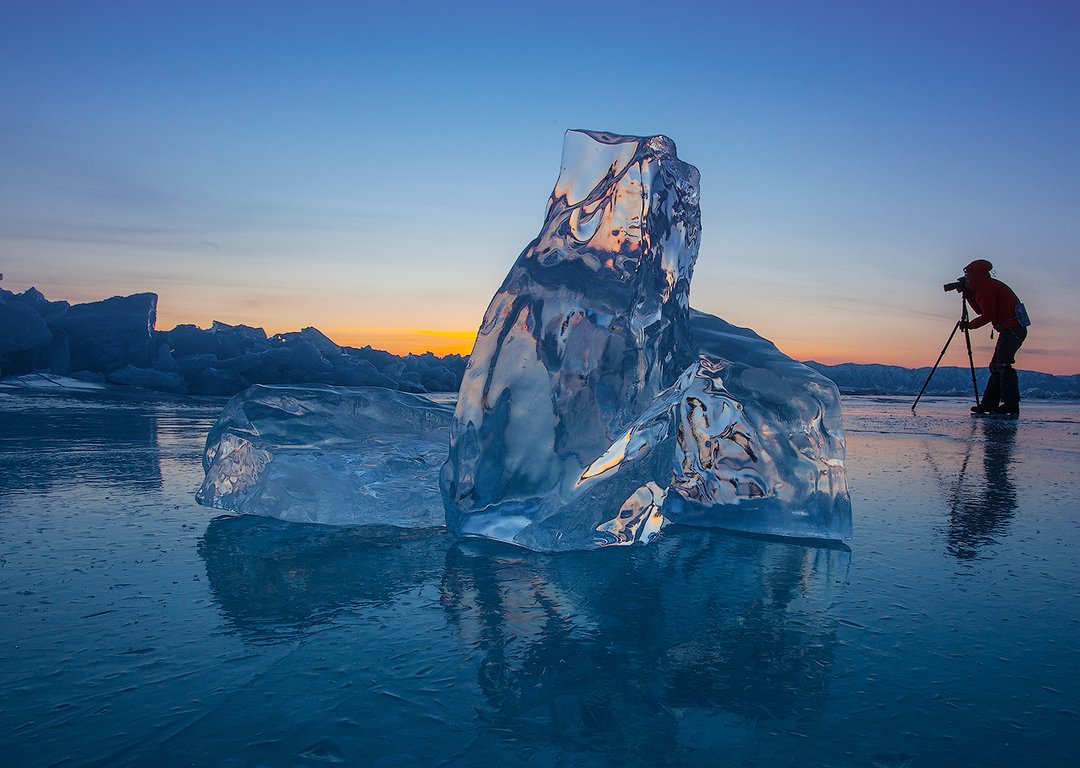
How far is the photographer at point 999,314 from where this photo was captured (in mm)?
11281

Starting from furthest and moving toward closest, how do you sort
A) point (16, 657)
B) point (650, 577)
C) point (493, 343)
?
point (493, 343) → point (650, 577) → point (16, 657)

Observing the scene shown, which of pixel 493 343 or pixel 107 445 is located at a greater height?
pixel 493 343

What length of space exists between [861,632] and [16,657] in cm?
180

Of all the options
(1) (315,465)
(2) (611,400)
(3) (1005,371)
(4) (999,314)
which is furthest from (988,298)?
(1) (315,465)

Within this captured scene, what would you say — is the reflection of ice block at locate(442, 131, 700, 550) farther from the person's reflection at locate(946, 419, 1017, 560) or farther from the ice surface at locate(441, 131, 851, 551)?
the person's reflection at locate(946, 419, 1017, 560)

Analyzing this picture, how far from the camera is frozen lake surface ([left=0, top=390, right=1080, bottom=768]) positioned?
1.16 metres

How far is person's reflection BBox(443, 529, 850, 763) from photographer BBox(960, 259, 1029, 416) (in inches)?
427

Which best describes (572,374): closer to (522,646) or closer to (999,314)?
(522,646)

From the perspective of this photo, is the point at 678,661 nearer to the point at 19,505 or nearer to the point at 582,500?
the point at 582,500

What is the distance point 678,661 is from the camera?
149 cm

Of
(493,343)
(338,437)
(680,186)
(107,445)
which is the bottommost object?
(107,445)

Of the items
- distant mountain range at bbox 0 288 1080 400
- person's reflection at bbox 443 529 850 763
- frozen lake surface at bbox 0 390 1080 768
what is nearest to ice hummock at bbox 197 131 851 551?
frozen lake surface at bbox 0 390 1080 768

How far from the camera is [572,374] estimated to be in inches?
106

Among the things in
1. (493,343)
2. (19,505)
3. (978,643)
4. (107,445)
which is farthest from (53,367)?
(978,643)
